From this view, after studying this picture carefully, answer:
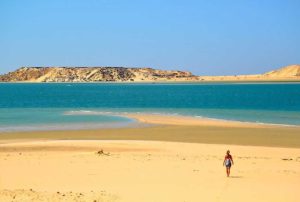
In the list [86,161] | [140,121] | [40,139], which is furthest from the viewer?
[140,121]

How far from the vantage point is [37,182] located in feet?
54.4

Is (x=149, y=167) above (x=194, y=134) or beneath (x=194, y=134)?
above

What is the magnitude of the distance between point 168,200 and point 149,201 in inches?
21.5

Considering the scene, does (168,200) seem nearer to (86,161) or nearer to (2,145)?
(86,161)

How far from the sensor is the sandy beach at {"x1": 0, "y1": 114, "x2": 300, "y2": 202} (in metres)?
15.0

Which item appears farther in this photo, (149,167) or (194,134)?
(194,134)

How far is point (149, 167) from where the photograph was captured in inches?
764

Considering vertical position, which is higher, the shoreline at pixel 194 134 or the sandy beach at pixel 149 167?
the sandy beach at pixel 149 167

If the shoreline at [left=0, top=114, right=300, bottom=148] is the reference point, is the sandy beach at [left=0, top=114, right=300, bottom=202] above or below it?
above

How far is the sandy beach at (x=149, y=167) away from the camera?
590 inches

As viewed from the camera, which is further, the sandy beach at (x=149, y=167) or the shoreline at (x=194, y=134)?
the shoreline at (x=194, y=134)

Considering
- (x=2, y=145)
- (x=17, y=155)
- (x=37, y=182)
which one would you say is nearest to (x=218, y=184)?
(x=37, y=182)

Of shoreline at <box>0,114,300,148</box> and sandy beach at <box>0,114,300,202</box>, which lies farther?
shoreline at <box>0,114,300,148</box>

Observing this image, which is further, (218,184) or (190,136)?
(190,136)
